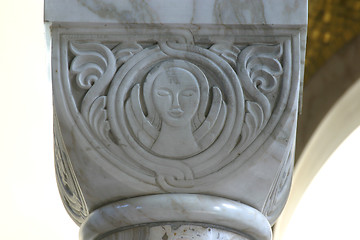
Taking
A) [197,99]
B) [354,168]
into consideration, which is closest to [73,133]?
[197,99]

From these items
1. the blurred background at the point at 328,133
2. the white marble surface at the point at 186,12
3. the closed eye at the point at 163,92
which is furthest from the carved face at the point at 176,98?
the blurred background at the point at 328,133

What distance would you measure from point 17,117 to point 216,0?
5.45 ft

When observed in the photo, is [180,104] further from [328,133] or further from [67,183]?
[328,133]

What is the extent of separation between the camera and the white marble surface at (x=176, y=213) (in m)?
1.48

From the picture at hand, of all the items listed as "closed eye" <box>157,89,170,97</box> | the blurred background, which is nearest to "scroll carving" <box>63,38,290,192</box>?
"closed eye" <box>157,89,170,97</box>

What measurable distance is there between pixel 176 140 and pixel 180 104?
69mm

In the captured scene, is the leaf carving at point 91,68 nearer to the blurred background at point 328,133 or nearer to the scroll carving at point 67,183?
the scroll carving at point 67,183

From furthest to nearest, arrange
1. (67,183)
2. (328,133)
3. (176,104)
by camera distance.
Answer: (328,133)
(67,183)
(176,104)

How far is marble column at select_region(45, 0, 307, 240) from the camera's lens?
148 cm

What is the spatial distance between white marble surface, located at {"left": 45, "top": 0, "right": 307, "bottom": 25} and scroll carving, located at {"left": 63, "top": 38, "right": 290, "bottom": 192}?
50 mm

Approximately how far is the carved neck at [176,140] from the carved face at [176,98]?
10mm

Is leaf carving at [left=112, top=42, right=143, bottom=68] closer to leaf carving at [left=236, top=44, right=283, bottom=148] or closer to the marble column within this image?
the marble column

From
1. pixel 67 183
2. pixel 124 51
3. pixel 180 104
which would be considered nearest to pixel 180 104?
pixel 180 104

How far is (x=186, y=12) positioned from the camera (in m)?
1.51
